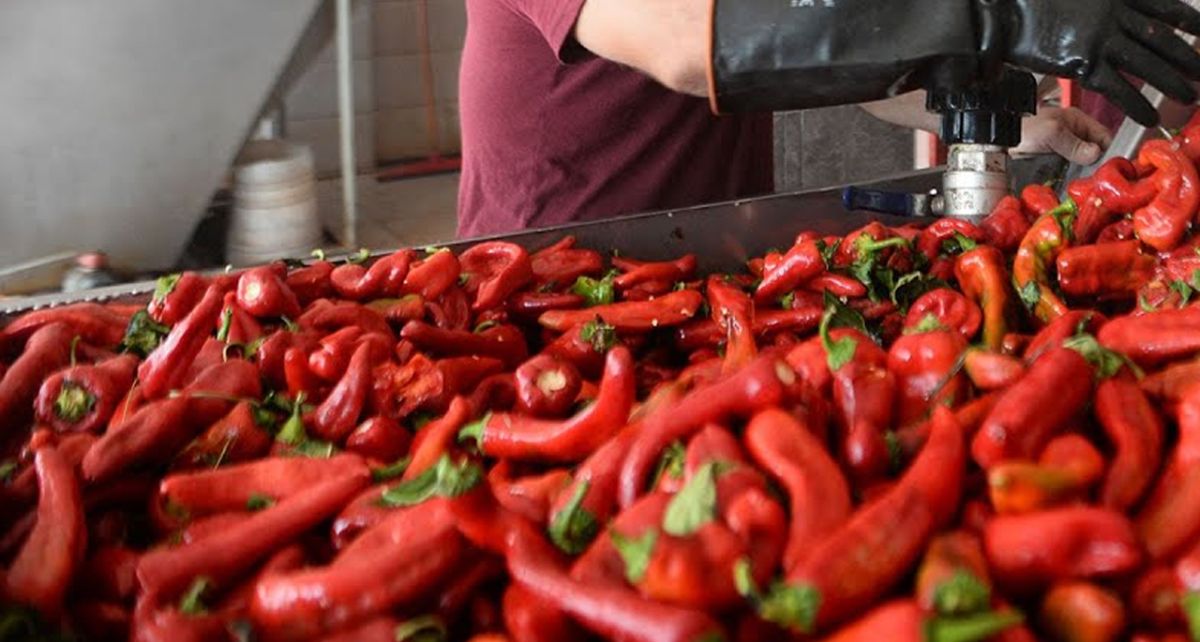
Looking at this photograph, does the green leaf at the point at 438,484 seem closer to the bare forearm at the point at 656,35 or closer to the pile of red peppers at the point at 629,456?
the pile of red peppers at the point at 629,456

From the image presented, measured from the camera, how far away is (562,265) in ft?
6.48

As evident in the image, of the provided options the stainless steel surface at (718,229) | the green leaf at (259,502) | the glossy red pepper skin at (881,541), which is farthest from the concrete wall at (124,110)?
the glossy red pepper skin at (881,541)

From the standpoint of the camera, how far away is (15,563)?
3.43 ft

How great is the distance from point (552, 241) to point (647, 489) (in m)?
1.11

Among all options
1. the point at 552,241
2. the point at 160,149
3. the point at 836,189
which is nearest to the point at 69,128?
the point at 160,149

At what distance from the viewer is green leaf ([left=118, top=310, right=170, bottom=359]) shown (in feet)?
5.38

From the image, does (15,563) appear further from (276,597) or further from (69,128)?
(69,128)

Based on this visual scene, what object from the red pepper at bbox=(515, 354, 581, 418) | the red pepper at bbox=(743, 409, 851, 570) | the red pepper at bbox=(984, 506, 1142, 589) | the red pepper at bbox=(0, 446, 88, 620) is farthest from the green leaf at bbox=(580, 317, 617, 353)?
the red pepper at bbox=(984, 506, 1142, 589)

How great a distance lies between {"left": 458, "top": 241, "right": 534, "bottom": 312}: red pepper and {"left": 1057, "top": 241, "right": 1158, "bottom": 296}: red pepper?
809 millimetres

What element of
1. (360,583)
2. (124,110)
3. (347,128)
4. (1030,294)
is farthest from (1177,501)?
(347,128)

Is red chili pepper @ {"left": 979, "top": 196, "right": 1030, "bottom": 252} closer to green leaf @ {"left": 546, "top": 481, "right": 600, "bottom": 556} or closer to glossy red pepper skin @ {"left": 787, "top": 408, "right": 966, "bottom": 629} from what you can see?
glossy red pepper skin @ {"left": 787, "top": 408, "right": 966, "bottom": 629}

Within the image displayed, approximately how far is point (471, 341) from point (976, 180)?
97 centimetres

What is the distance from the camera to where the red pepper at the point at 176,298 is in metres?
1.67

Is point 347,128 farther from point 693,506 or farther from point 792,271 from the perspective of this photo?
point 693,506
